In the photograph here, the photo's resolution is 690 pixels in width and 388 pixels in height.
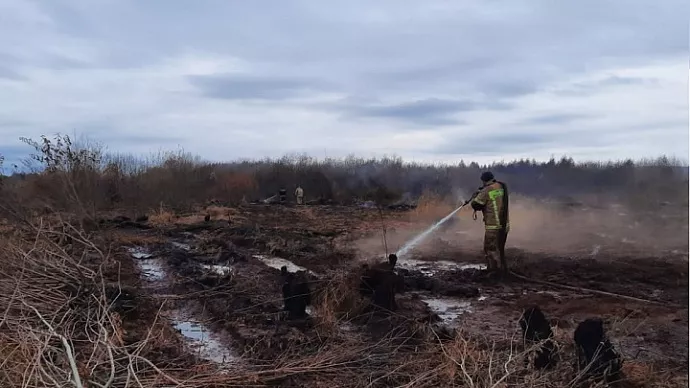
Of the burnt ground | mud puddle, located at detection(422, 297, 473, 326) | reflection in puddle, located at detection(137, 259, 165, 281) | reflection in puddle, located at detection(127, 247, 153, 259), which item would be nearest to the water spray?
the burnt ground

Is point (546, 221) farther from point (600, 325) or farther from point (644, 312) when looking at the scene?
point (600, 325)

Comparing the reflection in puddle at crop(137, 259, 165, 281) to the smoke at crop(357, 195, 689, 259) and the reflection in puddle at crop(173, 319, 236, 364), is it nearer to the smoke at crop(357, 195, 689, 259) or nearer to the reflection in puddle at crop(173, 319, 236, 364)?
the reflection in puddle at crop(173, 319, 236, 364)

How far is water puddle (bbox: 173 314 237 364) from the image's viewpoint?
20.9ft

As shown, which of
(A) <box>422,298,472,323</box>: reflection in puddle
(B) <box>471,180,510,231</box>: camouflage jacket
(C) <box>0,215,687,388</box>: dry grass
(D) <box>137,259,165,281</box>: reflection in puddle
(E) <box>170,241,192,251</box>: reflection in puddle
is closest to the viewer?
(C) <box>0,215,687,388</box>: dry grass

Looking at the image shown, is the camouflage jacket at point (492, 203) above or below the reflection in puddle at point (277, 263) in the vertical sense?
above

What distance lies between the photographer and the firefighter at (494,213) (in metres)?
10.5

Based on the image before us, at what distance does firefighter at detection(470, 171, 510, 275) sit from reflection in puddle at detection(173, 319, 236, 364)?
5058 millimetres

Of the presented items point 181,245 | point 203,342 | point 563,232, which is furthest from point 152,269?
point 563,232

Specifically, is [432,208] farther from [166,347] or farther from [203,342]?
[166,347]

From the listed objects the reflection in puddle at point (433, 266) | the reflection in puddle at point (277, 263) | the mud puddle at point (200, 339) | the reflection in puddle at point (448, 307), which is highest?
the reflection in puddle at point (433, 266)

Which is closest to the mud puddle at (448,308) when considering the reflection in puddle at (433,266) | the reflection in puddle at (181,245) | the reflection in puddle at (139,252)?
the reflection in puddle at (433,266)

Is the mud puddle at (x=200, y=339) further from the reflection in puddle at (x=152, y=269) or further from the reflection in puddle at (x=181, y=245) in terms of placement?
the reflection in puddle at (x=181, y=245)

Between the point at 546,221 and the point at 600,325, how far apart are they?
17.4 metres

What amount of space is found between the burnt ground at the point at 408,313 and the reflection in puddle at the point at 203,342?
7cm
